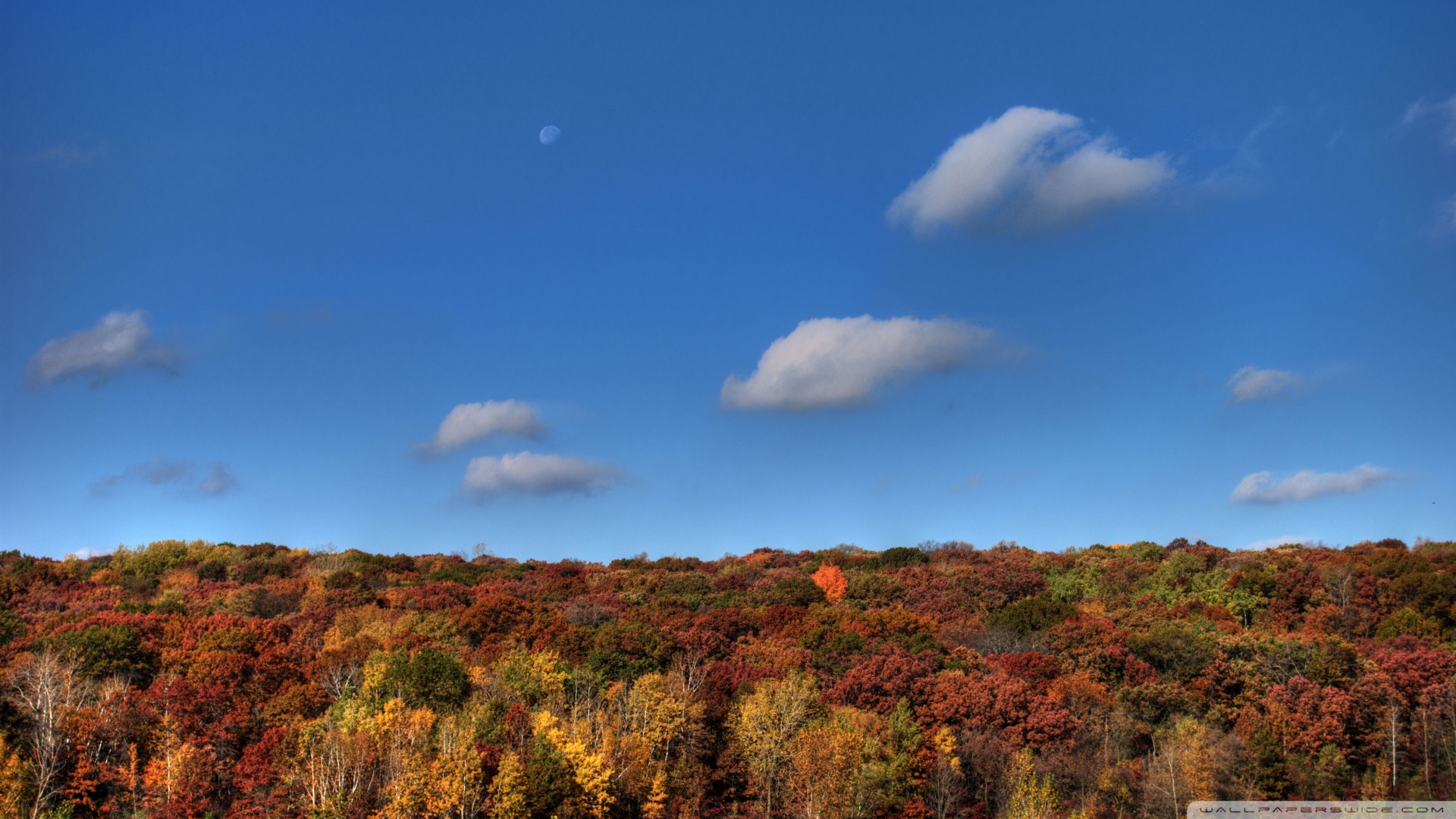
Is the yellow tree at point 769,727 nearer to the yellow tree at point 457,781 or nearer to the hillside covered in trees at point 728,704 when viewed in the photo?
the hillside covered in trees at point 728,704

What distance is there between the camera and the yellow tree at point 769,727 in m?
47.8

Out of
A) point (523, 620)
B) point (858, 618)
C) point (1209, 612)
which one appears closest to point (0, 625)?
point (523, 620)

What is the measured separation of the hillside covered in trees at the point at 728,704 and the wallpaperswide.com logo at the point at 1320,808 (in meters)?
3.69

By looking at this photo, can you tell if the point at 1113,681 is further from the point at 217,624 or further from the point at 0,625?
the point at 0,625

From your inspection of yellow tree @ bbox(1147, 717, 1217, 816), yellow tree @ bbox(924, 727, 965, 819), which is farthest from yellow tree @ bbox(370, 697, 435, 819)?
yellow tree @ bbox(1147, 717, 1217, 816)

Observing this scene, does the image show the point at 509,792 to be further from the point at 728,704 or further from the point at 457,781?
the point at 728,704

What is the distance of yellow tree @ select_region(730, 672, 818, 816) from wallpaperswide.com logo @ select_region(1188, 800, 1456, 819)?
17764mm

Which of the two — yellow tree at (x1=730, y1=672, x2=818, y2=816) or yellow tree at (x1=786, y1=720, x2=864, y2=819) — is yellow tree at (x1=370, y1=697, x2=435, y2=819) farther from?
yellow tree at (x1=786, y1=720, x2=864, y2=819)

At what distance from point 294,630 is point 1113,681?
5086cm

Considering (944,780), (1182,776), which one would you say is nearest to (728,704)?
(944,780)

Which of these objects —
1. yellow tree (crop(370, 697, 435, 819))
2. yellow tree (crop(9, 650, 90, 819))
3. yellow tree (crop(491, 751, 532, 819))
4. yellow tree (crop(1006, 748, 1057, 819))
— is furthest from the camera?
yellow tree (crop(9, 650, 90, 819))

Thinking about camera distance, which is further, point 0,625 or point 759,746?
point 0,625

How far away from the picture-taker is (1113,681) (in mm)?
59125

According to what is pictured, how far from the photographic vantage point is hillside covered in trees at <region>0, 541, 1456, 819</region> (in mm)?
43688
